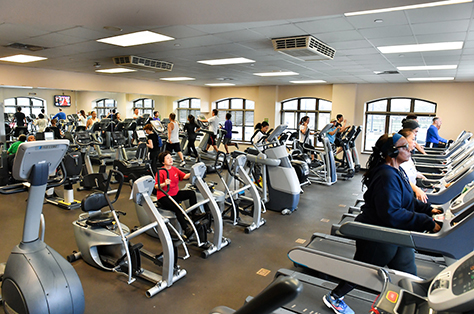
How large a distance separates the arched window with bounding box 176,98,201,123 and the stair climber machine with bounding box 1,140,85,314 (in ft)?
34.5

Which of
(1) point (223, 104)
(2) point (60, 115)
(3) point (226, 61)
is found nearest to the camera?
(3) point (226, 61)

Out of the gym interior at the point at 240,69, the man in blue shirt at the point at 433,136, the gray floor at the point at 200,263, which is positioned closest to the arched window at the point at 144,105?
the gym interior at the point at 240,69

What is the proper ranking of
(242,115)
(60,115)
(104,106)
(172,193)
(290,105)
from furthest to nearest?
(242,115)
(290,105)
(104,106)
(60,115)
(172,193)

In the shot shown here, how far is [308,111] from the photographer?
11.2m

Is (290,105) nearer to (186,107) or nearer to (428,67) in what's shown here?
(186,107)

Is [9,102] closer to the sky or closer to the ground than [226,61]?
closer to the ground

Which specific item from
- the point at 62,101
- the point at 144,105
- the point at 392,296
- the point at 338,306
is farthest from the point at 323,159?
the point at 62,101

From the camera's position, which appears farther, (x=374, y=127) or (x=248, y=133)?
(x=248, y=133)

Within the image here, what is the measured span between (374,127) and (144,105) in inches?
318

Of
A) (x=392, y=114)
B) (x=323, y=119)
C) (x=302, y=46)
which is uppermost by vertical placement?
(x=302, y=46)

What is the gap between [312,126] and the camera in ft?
37.2

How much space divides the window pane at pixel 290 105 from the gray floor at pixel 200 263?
631cm

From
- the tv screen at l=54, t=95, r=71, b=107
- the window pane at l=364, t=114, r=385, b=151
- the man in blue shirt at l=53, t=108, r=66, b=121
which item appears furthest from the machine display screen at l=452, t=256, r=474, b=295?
the man in blue shirt at l=53, t=108, r=66, b=121

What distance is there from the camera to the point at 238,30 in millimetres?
3826
